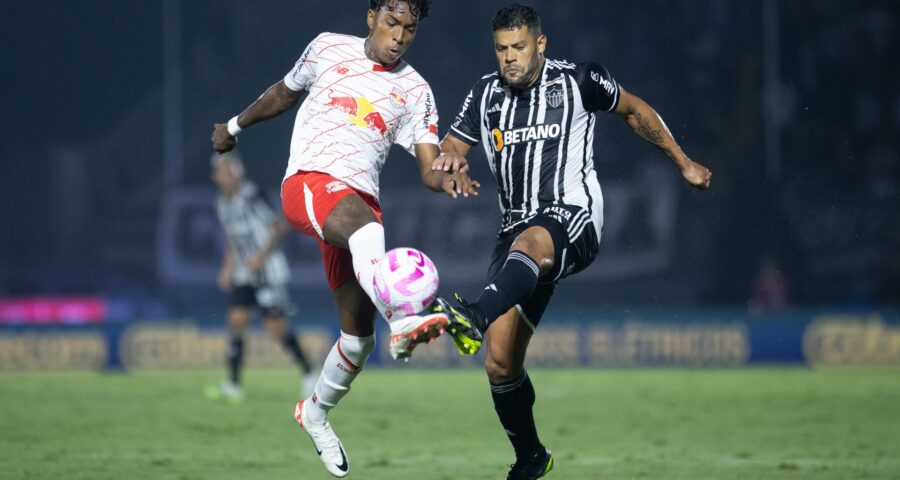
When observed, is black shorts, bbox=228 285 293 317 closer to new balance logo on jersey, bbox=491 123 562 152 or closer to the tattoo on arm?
new balance logo on jersey, bbox=491 123 562 152

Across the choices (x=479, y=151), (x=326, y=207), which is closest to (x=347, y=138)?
(x=326, y=207)

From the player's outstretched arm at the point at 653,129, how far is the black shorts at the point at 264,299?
654 centimetres

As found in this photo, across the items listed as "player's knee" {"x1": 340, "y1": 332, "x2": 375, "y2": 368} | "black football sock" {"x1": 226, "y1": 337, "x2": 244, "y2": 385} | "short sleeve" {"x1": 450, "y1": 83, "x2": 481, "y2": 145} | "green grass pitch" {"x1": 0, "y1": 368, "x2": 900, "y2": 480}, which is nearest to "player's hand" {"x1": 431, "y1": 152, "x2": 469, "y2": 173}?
"short sleeve" {"x1": 450, "y1": 83, "x2": 481, "y2": 145}

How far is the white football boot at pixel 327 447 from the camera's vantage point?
638cm

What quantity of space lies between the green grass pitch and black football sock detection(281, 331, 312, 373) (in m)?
0.40

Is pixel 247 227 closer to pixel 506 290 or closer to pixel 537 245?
pixel 537 245

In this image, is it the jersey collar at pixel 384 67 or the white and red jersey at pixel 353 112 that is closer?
the white and red jersey at pixel 353 112

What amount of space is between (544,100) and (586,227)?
0.74m

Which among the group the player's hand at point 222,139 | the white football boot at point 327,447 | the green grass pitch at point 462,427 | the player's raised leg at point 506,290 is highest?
the player's hand at point 222,139

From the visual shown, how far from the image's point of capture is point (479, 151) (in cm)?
1684

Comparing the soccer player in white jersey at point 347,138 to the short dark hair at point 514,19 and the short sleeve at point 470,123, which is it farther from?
the short dark hair at point 514,19

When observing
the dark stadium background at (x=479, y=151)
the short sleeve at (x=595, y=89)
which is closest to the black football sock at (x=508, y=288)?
the short sleeve at (x=595, y=89)

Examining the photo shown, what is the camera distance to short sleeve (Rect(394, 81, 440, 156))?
6.25m

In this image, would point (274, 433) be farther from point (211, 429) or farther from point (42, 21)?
point (42, 21)
